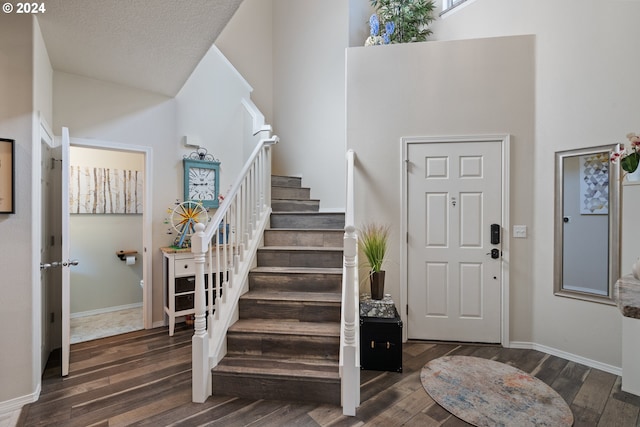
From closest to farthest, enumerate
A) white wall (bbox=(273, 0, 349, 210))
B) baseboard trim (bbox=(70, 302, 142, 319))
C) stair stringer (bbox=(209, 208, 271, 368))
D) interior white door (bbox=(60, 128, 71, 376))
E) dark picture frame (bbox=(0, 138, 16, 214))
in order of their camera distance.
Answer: dark picture frame (bbox=(0, 138, 16, 214)) < stair stringer (bbox=(209, 208, 271, 368)) < interior white door (bbox=(60, 128, 71, 376)) < baseboard trim (bbox=(70, 302, 142, 319)) < white wall (bbox=(273, 0, 349, 210))

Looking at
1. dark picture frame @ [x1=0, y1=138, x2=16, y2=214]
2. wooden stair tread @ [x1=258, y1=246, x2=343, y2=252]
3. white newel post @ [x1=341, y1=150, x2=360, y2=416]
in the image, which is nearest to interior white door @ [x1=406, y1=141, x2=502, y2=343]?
wooden stair tread @ [x1=258, y1=246, x2=343, y2=252]

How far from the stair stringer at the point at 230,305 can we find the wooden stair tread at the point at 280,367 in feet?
0.34

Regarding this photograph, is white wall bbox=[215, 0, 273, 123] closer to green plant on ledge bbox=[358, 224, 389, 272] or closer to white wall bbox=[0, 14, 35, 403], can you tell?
white wall bbox=[0, 14, 35, 403]

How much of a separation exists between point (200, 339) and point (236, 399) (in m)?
0.49

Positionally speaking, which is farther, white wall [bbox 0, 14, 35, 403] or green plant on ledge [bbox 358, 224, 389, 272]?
green plant on ledge [bbox 358, 224, 389, 272]

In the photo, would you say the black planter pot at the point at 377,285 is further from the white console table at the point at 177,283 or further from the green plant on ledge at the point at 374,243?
the white console table at the point at 177,283

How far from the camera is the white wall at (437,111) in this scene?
2.98 m

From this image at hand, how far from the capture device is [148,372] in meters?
2.50

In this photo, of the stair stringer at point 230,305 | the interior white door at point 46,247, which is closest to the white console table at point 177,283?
Answer: the stair stringer at point 230,305

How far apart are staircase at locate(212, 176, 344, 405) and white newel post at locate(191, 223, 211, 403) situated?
0.09 m

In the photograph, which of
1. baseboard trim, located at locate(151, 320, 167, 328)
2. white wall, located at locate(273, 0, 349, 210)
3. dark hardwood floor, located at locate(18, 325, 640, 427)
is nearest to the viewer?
dark hardwood floor, located at locate(18, 325, 640, 427)

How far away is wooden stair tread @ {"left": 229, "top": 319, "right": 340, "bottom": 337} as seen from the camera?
92.0 inches

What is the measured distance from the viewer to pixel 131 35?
7.65ft

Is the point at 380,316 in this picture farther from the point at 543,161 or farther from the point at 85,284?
the point at 85,284
